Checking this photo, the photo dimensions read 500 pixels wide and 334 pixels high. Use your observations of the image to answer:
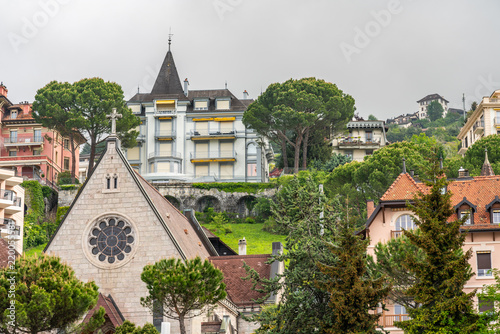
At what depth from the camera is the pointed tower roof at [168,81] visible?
111312mm

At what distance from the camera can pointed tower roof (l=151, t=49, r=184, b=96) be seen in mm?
111312

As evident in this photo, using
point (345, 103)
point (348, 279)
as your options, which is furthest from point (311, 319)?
point (345, 103)

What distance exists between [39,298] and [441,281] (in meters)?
16.2

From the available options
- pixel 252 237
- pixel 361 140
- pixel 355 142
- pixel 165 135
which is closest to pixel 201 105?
pixel 165 135

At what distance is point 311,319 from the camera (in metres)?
32.8

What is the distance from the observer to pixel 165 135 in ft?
350

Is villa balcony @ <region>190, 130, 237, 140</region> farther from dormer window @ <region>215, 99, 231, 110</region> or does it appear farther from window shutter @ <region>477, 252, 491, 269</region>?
window shutter @ <region>477, 252, 491, 269</region>

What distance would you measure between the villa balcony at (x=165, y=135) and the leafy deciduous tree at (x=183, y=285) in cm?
7069

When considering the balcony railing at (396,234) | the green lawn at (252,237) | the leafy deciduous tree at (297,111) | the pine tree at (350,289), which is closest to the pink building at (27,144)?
the leafy deciduous tree at (297,111)

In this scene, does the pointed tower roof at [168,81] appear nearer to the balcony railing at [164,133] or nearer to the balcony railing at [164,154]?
the balcony railing at [164,133]

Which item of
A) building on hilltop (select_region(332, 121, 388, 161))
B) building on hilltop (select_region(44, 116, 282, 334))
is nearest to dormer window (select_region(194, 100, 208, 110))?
building on hilltop (select_region(332, 121, 388, 161))

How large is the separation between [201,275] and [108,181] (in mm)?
11456

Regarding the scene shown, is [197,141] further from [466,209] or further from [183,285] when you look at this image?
[183,285]

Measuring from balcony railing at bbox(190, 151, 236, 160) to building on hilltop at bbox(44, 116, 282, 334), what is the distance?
5966 cm
